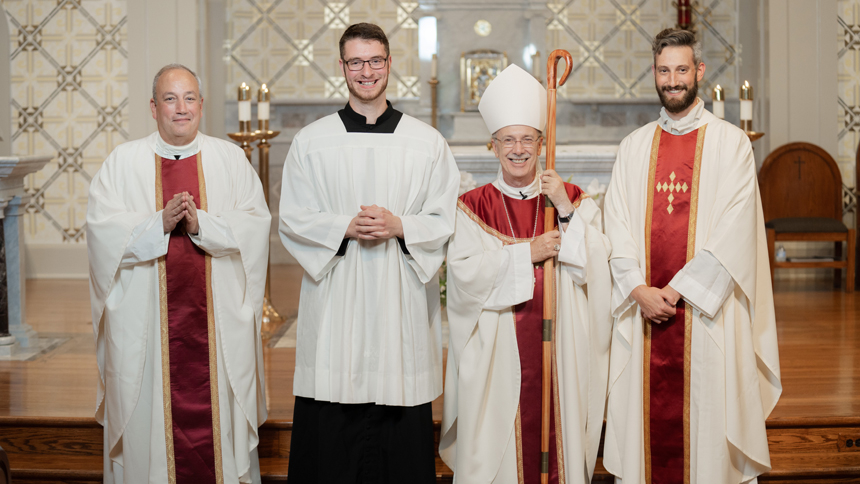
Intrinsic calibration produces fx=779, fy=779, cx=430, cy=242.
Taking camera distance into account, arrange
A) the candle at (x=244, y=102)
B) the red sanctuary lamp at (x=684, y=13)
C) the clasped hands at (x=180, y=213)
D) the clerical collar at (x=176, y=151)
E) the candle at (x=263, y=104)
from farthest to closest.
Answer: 1. the red sanctuary lamp at (x=684, y=13)
2. the candle at (x=263, y=104)
3. the candle at (x=244, y=102)
4. the clerical collar at (x=176, y=151)
5. the clasped hands at (x=180, y=213)

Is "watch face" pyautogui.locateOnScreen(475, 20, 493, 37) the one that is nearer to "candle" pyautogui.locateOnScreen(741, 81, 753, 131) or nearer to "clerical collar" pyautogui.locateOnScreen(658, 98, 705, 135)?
"candle" pyautogui.locateOnScreen(741, 81, 753, 131)

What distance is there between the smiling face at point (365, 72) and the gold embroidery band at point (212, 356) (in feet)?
2.56

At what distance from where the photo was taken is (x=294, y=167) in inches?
125

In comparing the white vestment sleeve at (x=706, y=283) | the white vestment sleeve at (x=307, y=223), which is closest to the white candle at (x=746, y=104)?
the white vestment sleeve at (x=706, y=283)

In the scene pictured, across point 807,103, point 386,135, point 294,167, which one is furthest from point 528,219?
point 807,103

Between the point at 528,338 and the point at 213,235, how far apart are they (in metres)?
1.34

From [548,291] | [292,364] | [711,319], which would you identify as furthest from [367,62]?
[292,364]

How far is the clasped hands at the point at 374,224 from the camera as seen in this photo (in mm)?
2938

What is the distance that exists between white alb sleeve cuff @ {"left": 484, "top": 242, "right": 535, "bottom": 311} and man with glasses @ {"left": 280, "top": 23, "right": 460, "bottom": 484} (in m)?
0.25

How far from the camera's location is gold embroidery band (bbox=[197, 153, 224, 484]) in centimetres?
321

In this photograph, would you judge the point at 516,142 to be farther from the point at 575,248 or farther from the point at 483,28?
the point at 483,28

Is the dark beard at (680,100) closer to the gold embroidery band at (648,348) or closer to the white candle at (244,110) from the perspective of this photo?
the gold embroidery band at (648,348)

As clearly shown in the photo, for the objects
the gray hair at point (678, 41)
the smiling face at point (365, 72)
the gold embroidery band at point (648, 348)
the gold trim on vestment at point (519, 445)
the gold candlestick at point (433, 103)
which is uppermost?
the gold candlestick at point (433, 103)

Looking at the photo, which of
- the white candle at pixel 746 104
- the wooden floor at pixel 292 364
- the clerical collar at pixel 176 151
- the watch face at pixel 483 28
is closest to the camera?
the clerical collar at pixel 176 151
